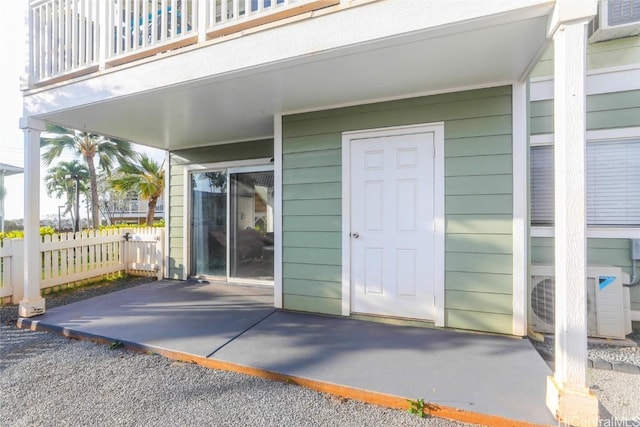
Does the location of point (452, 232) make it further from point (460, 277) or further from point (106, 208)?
point (106, 208)

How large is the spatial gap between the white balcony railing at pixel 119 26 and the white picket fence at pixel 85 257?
2206 millimetres

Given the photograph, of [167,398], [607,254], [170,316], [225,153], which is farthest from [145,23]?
[607,254]

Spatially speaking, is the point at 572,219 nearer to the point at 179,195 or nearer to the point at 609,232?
the point at 609,232

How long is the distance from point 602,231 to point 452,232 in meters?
1.65

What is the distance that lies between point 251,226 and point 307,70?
2.85 meters

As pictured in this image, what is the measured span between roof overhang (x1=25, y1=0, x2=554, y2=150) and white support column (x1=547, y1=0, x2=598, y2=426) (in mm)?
219

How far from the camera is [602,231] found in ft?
9.78

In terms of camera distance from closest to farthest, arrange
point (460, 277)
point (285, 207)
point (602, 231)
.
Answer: point (460, 277)
point (602, 231)
point (285, 207)

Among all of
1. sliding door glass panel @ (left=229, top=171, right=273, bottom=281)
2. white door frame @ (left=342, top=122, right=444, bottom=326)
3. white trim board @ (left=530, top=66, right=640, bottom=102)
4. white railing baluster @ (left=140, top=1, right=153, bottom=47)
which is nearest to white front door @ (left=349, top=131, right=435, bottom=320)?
white door frame @ (left=342, top=122, right=444, bottom=326)

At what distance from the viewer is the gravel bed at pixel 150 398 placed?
1.64m

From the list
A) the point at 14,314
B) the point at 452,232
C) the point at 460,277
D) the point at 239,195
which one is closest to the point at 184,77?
the point at 239,195

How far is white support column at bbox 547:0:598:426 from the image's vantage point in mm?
1521

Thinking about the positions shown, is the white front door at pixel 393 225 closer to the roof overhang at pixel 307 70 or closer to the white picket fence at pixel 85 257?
the roof overhang at pixel 307 70

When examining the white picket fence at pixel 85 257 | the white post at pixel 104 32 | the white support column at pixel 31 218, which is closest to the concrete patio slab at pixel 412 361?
the white support column at pixel 31 218
